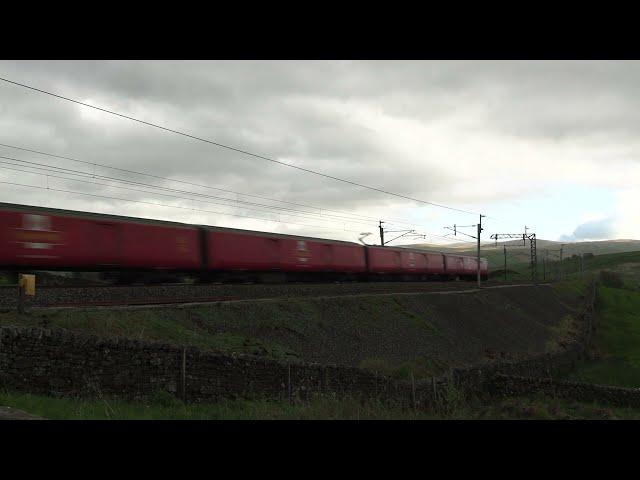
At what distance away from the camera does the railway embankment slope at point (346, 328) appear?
1473 centimetres

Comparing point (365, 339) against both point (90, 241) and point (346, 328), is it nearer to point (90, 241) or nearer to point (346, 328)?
point (346, 328)

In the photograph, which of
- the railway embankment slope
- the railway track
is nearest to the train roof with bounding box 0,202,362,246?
the railway track

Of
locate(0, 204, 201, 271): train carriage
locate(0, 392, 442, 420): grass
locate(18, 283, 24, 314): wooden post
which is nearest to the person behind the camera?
locate(0, 392, 442, 420): grass

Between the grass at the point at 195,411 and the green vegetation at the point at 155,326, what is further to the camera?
the green vegetation at the point at 155,326

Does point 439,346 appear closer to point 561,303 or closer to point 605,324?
point 605,324

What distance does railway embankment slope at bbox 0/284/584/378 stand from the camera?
14.7 m

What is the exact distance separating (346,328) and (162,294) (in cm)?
771

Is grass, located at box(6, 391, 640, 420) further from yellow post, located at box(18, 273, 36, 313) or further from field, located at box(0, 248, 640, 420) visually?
yellow post, located at box(18, 273, 36, 313)

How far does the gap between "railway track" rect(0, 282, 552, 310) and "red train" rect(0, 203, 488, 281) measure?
147 cm

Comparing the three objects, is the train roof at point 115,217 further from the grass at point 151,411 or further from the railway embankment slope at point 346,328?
the grass at point 151,411

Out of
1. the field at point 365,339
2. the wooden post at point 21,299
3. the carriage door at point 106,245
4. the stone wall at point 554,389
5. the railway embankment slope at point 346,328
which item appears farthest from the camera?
the carriage door at point 106,245

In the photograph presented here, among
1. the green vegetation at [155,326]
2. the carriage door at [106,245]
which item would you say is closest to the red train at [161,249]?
the carriage door at [106,245]

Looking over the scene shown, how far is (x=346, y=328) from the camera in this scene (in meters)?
22.7

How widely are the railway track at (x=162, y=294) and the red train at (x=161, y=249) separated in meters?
1.47
